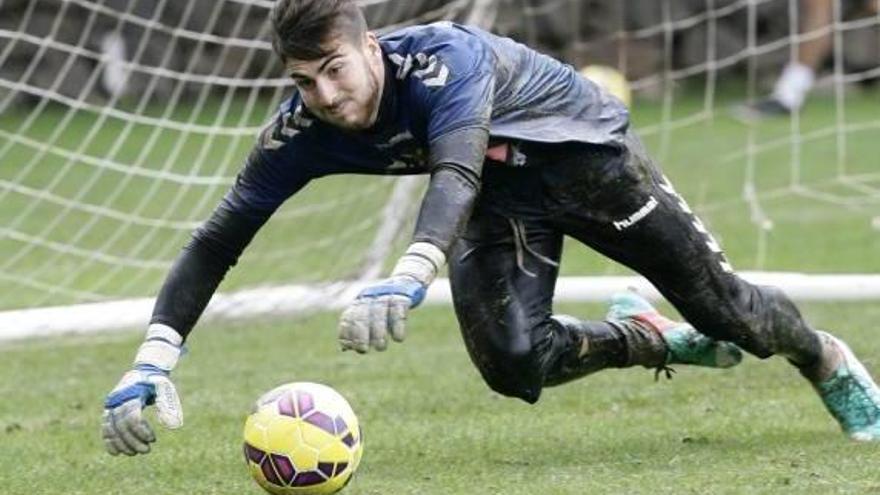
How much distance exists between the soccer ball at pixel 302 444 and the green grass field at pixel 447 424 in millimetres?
281

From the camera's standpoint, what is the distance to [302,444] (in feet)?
18.5

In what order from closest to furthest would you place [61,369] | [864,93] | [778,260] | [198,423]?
[198,423] < [61,369] < [778,260] < [864,93]

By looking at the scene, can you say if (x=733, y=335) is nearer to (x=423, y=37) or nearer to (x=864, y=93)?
(x=423, y=37)

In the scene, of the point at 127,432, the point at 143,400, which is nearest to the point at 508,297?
the point at 143,400

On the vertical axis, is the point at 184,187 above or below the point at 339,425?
below

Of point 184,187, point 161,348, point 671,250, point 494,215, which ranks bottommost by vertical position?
point 184,187

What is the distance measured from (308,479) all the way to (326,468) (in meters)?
0.06

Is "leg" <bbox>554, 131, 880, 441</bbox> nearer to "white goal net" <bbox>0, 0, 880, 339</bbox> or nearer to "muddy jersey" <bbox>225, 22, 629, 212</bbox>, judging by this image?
"muddy jersey" <bbox>225, 22, 629, 212</bbox>

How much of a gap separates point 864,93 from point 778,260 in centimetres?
837

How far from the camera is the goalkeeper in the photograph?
18.0ft

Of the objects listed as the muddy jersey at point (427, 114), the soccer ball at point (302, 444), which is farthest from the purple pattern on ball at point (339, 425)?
the muddy jersey at point (427, 114)

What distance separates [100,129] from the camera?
10.6 m

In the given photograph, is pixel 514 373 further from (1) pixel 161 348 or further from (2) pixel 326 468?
(1) pixel 161 348

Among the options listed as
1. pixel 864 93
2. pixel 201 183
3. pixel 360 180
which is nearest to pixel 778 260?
pixel 360 180
